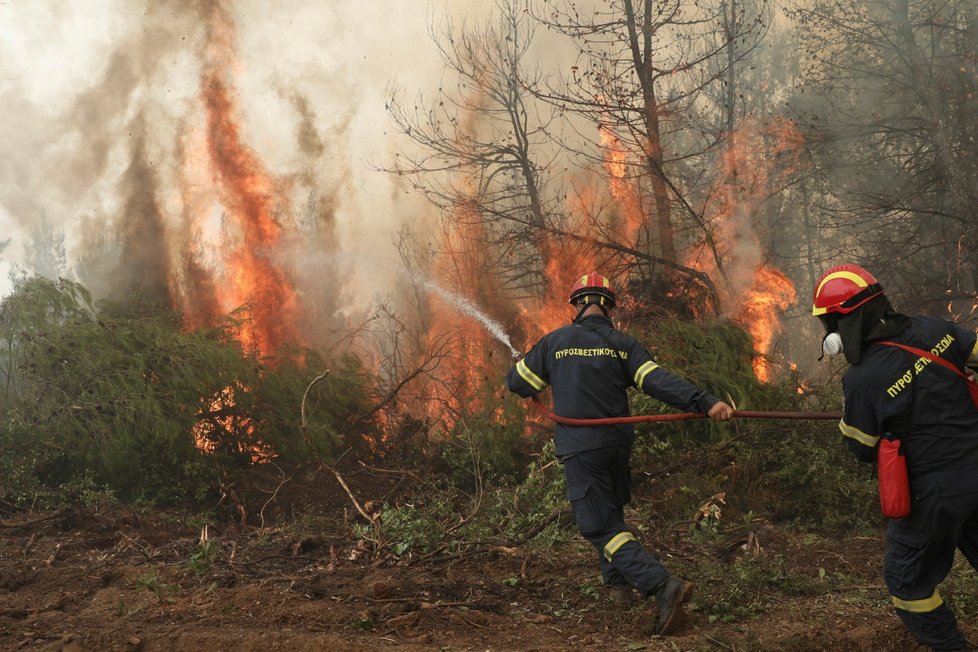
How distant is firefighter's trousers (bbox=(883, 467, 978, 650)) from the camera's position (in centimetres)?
378

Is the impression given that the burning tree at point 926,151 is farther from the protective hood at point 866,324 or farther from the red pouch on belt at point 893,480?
the red pouch on belt at point 893,480

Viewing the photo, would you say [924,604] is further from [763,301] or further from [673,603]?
[763,301]

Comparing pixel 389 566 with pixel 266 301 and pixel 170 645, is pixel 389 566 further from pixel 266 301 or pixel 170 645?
pixel 266 301

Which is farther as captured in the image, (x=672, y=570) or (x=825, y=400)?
(x=825, y=400)

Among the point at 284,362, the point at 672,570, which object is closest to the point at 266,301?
the point at 284,362

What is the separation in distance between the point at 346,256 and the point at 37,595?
14.5 m

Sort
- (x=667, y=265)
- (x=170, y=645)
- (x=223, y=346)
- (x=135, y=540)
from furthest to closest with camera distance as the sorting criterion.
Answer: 1. (x=667, y=265)
2. (x=223, y=346)
3. (x=135, y=540)
4. (x=170, y=645)

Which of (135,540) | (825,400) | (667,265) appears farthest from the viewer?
(667,265)

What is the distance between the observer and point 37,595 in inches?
254

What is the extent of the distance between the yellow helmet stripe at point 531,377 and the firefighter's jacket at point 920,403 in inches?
86.5

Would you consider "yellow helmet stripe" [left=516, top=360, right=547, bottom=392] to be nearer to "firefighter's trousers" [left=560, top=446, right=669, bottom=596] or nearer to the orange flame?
"firefighter's trousers" [left=560, top=446, right=669, bottom=596]

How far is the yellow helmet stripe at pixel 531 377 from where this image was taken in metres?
5.70

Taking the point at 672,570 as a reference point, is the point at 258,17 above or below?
above

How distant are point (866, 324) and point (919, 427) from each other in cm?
51
